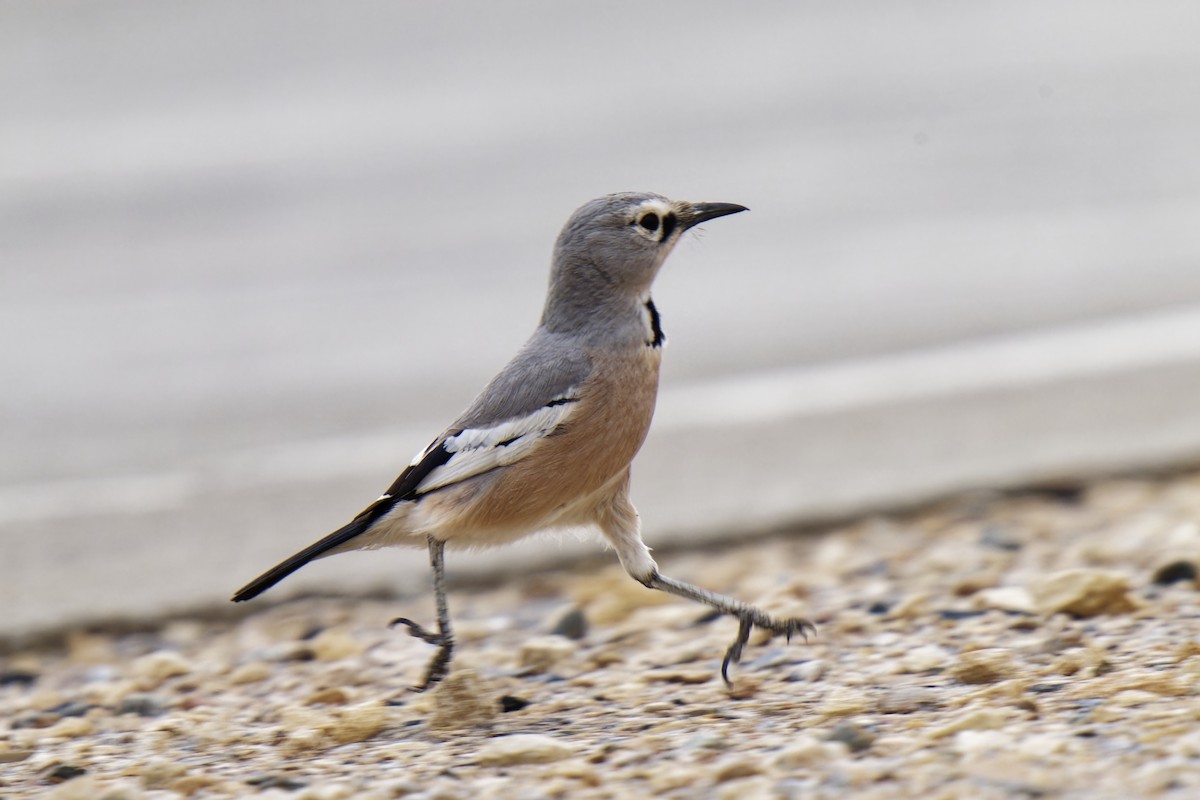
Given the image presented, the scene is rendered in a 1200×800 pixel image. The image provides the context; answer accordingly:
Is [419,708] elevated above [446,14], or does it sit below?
below

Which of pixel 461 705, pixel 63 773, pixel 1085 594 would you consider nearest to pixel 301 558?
pixel 461 705

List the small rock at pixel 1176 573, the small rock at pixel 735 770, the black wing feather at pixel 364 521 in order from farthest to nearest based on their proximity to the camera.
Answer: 1. the small rock at pixel 1176 573
2. the black wing feather at pixel 364 521
3. the small rock at pixel 735 770

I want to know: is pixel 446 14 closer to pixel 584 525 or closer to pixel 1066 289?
pixel 1066 289

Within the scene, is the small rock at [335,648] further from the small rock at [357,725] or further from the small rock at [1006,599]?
the small rock at [1006,599]

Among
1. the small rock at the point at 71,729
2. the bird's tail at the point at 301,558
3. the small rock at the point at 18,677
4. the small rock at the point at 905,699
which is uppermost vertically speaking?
the bird's tail at the point at 301,558

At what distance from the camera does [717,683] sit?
4375mm

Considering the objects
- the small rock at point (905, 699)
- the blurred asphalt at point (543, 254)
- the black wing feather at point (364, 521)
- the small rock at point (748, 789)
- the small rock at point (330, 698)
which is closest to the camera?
the small rock at point (748, 789)

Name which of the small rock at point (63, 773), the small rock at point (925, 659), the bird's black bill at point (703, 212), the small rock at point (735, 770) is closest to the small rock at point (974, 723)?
the small rock at point (735, 770)

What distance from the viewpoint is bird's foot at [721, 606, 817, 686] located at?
4.30m

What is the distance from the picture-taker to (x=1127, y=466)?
584cm

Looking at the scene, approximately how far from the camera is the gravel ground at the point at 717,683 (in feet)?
11.1

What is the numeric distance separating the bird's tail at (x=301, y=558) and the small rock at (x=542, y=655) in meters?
0.64

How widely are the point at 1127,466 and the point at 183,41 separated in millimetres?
13011

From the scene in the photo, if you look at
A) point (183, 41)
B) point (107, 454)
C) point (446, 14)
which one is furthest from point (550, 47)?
point (107, 454)
